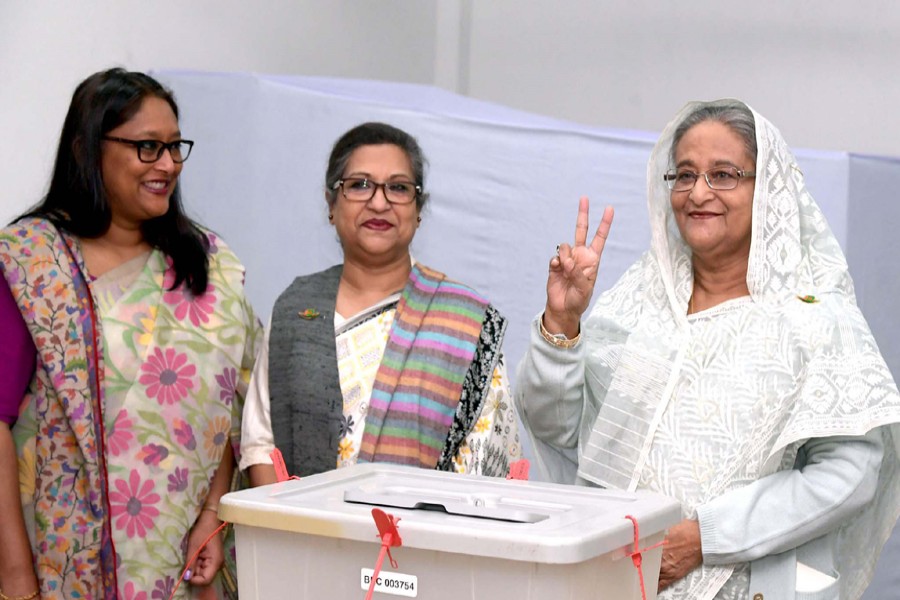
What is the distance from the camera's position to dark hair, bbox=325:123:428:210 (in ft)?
7.63

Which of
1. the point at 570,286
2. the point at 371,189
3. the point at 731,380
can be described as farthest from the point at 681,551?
the point at 371,189

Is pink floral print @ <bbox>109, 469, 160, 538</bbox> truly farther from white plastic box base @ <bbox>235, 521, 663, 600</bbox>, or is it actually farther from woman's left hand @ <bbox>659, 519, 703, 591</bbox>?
woman's left hand @ <bbox>659, 519, 703, 591</bbox>

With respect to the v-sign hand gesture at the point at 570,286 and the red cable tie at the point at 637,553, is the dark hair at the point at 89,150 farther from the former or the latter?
the red cable tie at the point at 637,553

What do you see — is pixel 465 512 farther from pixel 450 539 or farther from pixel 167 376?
pixel 167 376

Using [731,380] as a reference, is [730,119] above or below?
above

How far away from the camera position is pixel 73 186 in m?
2.26

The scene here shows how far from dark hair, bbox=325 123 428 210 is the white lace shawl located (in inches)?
17.7

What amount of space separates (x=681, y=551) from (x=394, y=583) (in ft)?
2.39

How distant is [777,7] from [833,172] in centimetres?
199

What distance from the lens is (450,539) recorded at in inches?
53.0

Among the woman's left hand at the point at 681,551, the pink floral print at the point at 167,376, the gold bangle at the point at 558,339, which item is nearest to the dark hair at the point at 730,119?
the gold bangle at the point at 558,339

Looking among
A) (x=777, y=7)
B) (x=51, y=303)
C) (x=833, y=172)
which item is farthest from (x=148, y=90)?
(x=777, y=7)

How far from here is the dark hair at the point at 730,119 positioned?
2.15m

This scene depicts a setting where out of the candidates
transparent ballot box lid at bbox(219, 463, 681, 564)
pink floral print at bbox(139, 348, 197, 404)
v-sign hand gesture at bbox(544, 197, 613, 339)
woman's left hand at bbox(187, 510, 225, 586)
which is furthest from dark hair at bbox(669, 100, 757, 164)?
woman's left hand at bbox(187, 510, 225, 586)
